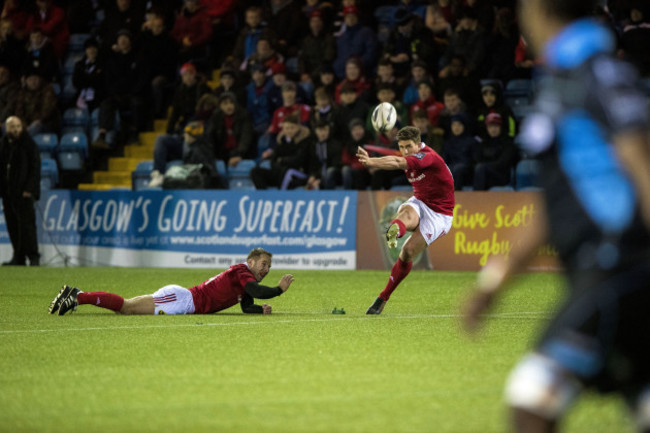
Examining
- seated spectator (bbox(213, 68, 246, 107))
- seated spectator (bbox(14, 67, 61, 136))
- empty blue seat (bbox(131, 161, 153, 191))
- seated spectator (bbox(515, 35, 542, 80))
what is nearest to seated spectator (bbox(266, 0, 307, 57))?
seated spectator (bbox(213, 68, 246, 107))

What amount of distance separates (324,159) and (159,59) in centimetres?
582

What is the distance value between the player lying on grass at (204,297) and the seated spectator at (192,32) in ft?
44.5

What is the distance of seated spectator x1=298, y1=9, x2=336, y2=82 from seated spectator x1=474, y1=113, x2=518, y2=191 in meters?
4.36

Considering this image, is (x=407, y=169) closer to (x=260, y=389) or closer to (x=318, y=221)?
(x=260, y=389)

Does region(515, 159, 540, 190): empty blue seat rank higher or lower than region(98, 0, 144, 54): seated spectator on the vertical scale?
lower

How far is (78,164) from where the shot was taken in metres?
22.3

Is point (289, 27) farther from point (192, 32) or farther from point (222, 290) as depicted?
point (222, 290)

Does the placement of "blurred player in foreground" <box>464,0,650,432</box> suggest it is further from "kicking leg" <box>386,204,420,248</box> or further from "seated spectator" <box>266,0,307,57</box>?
"seated spectator" <box>266,0,307,57</box>

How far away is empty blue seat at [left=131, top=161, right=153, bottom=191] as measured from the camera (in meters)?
21.3

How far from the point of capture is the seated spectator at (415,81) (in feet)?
63.6

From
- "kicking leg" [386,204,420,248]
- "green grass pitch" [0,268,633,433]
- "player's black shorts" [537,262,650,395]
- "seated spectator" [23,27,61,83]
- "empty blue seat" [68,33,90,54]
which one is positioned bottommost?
"green grass pitch" [0,268,633,433]

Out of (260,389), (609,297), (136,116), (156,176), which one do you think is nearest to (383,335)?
(260,389)

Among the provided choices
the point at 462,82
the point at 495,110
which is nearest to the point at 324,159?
the point at 462,82

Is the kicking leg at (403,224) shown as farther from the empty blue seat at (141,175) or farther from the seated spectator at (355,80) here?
the empty blue seat at (141,175)
